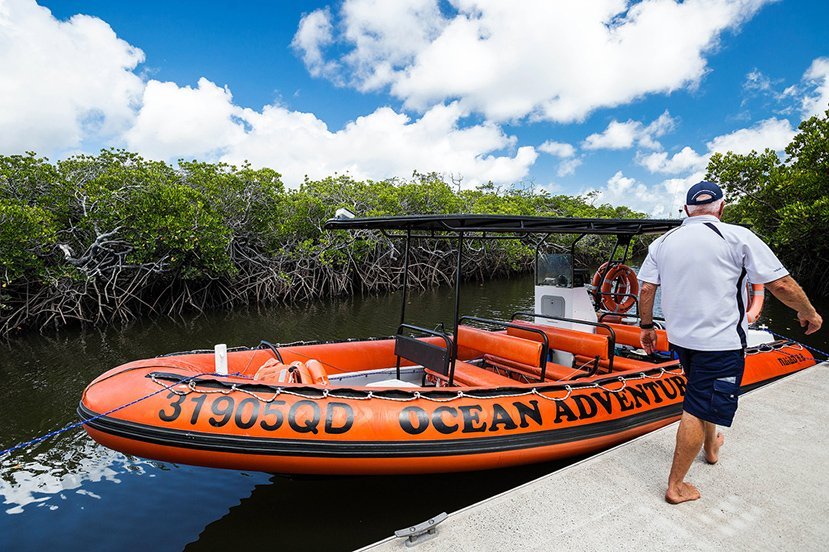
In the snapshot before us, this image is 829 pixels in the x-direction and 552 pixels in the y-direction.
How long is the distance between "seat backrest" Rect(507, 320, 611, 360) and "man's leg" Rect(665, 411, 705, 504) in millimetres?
1949

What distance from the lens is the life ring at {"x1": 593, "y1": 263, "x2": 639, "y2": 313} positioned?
6.61m

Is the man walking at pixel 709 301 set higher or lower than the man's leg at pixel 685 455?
higher

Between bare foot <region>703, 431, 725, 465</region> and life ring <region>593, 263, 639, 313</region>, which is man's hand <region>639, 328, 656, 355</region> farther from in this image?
life ring <region>593, 263, 639, 313</region>

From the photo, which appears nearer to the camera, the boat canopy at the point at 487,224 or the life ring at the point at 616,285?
the boat canopy at the point at 487,224

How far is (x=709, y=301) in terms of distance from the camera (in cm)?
229

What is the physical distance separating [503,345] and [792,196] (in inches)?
527

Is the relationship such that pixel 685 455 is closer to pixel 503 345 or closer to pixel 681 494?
pixel 681 494

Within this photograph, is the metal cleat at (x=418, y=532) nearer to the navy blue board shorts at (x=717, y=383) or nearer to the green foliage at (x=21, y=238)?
the navy blue board shorts at (x=717, y=383)

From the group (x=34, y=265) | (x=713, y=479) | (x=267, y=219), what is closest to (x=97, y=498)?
(x=713, y=479)

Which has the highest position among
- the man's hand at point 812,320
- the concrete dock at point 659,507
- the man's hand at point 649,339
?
the man's hand at point 812,320

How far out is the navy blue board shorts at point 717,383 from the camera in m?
2.30

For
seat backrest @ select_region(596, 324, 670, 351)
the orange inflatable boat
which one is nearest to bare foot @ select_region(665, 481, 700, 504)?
the orange inflatable boat

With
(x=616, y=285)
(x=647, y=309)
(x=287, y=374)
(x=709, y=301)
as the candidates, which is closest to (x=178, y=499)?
(x=287, y=374)

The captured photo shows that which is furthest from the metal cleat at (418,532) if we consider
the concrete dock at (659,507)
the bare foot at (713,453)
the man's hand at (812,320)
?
the man's hand at (812,320)
